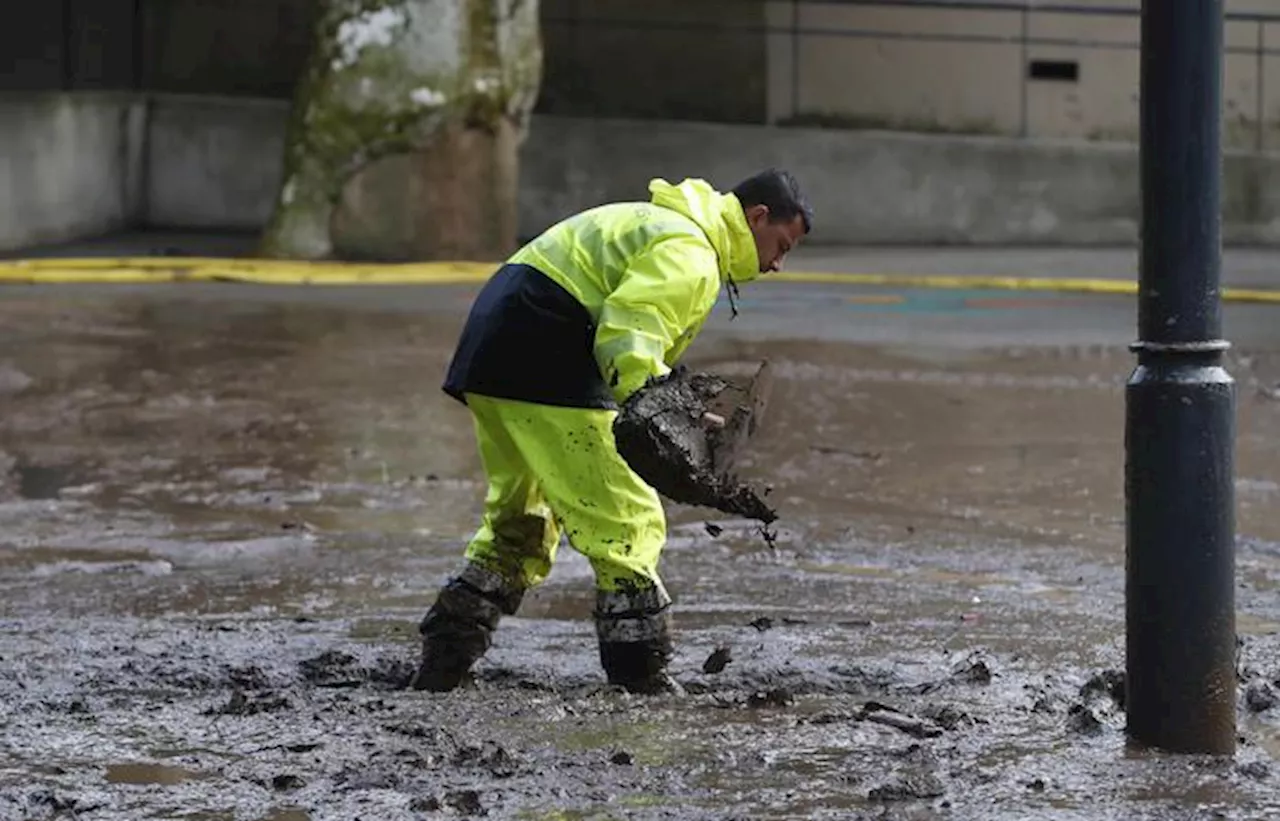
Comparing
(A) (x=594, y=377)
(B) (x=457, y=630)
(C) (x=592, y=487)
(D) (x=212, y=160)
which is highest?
(A) (x=594, y=377)

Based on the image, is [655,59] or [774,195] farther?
[655,59]

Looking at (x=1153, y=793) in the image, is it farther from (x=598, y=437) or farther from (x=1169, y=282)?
(x=598, y=437)

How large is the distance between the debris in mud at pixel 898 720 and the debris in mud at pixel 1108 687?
571 mm

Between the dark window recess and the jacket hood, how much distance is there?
1684 centimetres

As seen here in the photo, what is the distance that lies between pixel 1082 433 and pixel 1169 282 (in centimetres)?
661

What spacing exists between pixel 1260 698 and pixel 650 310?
189 centimetres

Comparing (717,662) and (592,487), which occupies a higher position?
(592,487)

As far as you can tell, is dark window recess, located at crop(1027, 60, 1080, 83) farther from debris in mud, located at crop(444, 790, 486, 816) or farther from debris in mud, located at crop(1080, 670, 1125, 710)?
debris in mud, located at crop(444, 790, 486, 816)

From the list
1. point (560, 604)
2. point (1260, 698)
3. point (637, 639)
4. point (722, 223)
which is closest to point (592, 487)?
point (637, 639)

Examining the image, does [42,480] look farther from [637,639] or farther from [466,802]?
[466,802]

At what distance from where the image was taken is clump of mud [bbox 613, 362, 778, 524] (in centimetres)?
613

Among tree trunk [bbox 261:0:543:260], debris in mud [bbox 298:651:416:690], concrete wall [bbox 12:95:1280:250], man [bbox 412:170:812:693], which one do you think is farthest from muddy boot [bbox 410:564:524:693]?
concrete wall [bbox 12:95:1280:250]

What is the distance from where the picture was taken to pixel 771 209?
6.61m

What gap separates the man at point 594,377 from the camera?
658 centimetres
